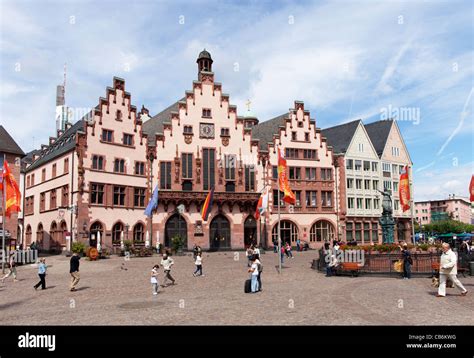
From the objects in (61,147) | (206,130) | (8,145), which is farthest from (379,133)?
(8,145)

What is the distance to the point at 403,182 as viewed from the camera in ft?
141

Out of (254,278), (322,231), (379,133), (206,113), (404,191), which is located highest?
(379,133)

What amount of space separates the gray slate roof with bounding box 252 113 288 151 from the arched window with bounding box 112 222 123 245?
20.5 m

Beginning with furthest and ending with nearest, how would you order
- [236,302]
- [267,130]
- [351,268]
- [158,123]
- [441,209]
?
[441,209]
[267,130]
[158,123]
[351,268]
[236,302]

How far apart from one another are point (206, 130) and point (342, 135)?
22625 millimetres

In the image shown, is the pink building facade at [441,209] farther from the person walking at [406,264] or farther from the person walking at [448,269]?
the person walking at [448,269]

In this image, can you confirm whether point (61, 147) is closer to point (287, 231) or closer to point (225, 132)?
point (225, 132)

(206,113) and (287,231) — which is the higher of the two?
(206,113)

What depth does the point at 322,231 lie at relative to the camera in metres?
55.8

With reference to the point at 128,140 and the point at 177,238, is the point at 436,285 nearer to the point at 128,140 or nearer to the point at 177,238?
the point at 177,238

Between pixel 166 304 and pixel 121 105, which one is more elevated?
pixel 121 105

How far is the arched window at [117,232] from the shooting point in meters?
45.0

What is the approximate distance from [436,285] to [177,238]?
1133 inches
